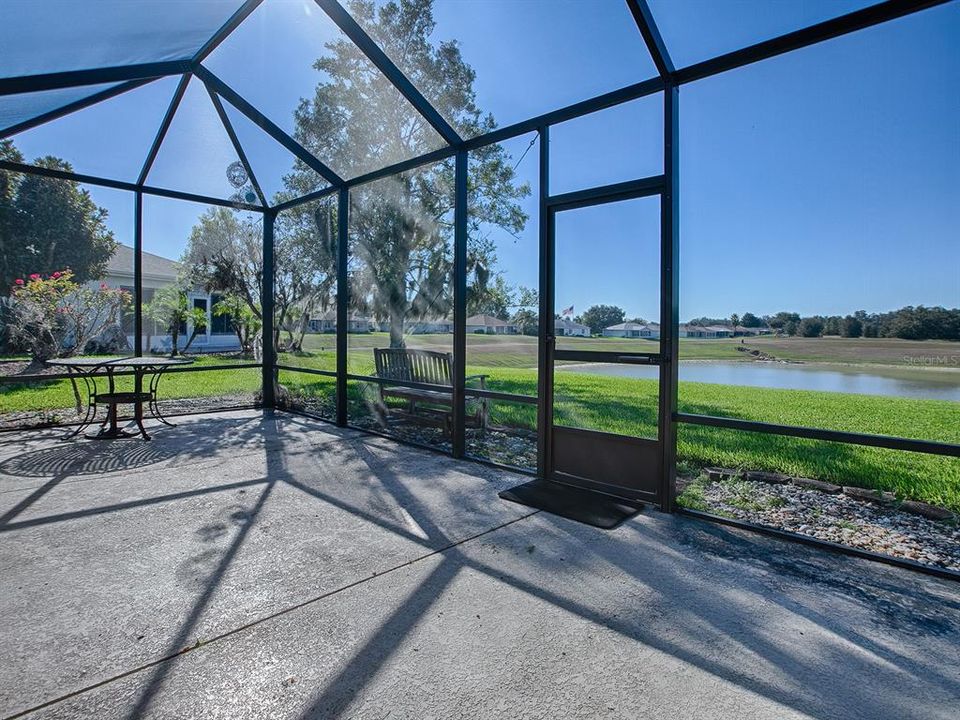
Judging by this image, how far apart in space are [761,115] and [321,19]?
319 centimetres

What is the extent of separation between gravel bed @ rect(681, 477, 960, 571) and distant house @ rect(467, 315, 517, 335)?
1.86 meters

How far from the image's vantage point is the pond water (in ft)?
9.04

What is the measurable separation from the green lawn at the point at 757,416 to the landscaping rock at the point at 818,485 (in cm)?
10

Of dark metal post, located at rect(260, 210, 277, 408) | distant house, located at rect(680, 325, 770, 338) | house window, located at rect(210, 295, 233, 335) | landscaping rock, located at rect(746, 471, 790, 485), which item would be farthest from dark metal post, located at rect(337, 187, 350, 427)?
landscaping rock, located at rect(746, 471, 790, 485)

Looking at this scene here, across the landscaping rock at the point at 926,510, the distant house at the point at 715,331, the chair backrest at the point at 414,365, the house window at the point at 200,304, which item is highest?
the house window at the point at 200,304

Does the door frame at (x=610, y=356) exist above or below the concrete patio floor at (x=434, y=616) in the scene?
above

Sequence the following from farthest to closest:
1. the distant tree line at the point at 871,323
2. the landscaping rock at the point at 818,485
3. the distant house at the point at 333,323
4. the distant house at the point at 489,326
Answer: the distant house at the point at 333,323
the distant house at the point at 489,326
the landscaping rock at the point at 818,485
the distant tree line at the point at 871,323

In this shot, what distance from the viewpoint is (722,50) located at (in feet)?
9.51

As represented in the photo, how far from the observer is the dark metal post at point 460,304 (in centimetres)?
435

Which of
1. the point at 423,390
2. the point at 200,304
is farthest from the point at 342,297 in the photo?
the point at 200,304

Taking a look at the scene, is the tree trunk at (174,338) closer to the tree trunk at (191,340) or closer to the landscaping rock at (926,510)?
the tree trunk at (191,340)

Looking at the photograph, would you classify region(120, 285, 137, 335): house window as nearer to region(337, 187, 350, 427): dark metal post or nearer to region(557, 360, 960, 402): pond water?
region(337, 187, 350, 427): dark metal post

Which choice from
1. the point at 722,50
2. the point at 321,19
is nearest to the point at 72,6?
the point at 321,19

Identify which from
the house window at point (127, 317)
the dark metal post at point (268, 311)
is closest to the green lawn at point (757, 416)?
the dark metal post at point (268, 311)
